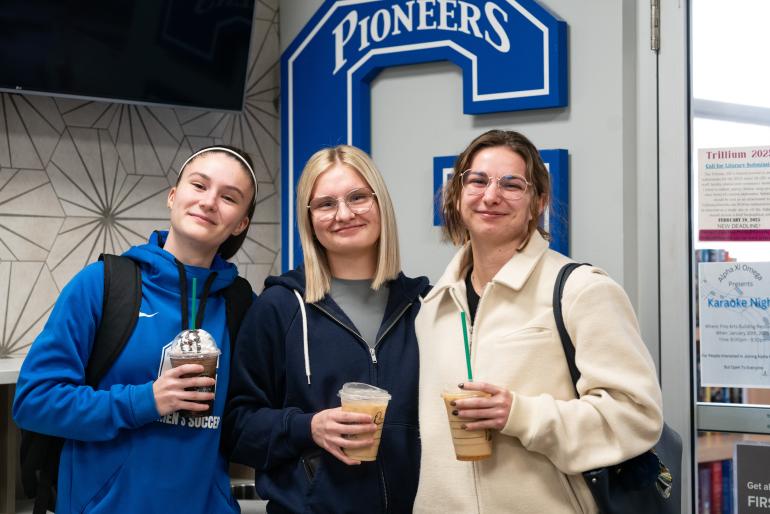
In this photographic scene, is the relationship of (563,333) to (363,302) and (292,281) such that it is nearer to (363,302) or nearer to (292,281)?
(363,302)

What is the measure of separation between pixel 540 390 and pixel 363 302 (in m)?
0.52

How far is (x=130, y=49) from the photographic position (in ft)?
11.1

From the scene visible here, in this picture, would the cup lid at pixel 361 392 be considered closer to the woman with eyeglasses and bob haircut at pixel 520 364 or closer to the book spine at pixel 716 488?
the woman with eyeglasses and bob haircut at pixel 520 364

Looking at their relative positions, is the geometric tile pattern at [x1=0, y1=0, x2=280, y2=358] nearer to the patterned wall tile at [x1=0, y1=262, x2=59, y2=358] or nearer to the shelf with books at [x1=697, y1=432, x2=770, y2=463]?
the patterned wall tile at [x1=0, y1=262, x2=59, y2=358]

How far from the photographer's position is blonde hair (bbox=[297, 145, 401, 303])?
2197 millimetres

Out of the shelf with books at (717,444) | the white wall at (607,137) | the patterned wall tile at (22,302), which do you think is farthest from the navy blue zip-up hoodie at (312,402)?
the patterned wall tile at (22,302)

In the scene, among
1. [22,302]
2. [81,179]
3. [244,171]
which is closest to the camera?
[244,171]

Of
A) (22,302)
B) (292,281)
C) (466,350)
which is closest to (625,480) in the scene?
(466,350)

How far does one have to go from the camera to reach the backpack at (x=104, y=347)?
2.09m

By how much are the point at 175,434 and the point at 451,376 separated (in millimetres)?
666

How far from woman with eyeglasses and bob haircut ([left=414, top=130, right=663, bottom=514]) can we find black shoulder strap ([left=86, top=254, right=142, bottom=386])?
2.22 ft

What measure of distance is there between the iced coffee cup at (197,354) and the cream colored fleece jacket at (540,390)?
1.55 feet

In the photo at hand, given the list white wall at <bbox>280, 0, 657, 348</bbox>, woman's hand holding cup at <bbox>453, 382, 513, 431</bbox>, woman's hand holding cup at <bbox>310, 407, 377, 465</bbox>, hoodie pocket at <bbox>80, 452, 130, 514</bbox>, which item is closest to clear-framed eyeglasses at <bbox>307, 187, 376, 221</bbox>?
woman's hand holding cup at <bbox>310, 407, 377, 465</bbox>

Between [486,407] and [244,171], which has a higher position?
[244,171]
